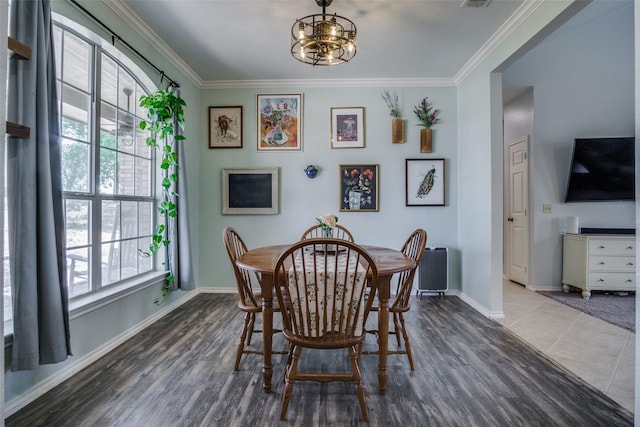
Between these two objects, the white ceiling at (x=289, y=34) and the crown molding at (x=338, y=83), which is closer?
the white ceiling at (x=289, y=34)

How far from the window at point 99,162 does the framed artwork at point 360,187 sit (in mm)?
2292

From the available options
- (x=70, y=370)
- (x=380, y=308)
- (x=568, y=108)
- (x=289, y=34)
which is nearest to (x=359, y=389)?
(x=380, y=308)

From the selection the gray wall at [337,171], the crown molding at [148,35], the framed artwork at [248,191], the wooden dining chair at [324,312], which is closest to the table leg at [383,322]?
the wooden dining chair at [324,312]

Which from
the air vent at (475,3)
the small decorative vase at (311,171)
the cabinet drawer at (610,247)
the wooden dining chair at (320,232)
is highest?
the air vent at (475,3)

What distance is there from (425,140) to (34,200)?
3.78 metres

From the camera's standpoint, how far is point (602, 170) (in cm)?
393

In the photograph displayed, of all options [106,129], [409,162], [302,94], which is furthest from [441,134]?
[106,129]

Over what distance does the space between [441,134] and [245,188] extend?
2665mm

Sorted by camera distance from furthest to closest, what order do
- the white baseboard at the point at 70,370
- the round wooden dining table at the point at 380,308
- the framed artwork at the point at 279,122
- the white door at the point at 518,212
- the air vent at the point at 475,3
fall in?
the white door at the point at 518,212, the framed artwork at the point at 279,122, the air vent at the point at 475,3, the round wooden dining table at the point at 380,308, the white baseboard at the point at 70,370

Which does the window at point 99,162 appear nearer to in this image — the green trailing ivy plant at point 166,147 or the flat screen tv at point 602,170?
the green trailing ivy plant at point 166,147

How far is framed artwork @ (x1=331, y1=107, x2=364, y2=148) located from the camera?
3.96 meters

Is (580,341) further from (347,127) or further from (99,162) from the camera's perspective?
(99,162)

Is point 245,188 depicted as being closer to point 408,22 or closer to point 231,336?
point 231,336

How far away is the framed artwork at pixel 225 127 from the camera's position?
13.2ft
